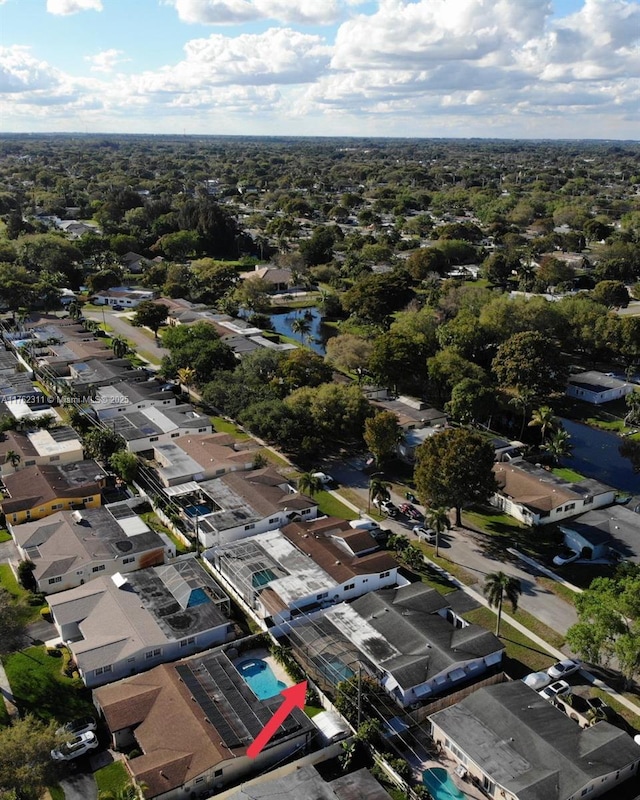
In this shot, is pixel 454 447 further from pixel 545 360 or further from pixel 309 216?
pixel 309 216

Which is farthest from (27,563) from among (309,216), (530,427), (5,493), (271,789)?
(309,216)

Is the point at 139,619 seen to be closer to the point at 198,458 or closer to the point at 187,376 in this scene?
the point at 198,458

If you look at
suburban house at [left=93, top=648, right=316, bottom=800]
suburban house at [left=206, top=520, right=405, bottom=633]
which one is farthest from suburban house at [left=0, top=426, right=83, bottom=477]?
suburban house at [left=93, top=648, right=316, bottom=800]

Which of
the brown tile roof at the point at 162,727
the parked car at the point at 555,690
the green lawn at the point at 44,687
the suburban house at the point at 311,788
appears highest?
the brown tile roof at the point at 162,727

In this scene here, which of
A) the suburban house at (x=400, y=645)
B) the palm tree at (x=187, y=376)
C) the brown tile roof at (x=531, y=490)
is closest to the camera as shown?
the suburban house at (x=400, y=645)

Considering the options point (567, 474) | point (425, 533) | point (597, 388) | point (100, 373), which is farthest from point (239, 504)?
point (597, 388)

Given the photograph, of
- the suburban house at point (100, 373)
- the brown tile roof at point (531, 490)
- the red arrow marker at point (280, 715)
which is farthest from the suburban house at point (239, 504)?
the suburban house at point (100, 373)

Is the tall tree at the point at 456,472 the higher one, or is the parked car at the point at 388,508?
the tall tree at the point at 456,472

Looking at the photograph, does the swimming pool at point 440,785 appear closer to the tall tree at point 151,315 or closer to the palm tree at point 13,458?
the palm tree at point 13,458
